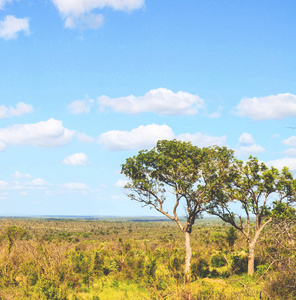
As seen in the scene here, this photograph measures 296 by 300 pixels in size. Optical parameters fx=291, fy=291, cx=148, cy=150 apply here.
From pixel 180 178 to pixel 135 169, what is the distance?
4151 millimetres

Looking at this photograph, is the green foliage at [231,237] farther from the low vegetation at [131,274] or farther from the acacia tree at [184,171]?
the acacia tree at [184,171]

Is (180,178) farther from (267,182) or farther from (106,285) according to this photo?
(106,285)

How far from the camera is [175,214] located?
85.4 feet

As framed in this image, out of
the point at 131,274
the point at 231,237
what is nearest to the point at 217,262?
the point at 231,237

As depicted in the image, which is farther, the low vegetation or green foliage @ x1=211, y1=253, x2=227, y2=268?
green foliage @ x1=211, y1=253, x2=227, y2=268

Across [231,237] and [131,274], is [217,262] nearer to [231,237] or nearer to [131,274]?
[231,237]

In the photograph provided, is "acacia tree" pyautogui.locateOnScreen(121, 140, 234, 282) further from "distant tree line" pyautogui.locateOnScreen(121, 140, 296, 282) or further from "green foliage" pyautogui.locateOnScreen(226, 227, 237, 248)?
"green foliage" pyautogui.locateOnScreen(226, 227, 237, 248)

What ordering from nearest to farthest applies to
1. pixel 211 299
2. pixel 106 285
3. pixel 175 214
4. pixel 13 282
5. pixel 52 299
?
pixel 211 299 < pixel 52 299 < pixel 13 282 < pixel 106 285 < pixel 175 214

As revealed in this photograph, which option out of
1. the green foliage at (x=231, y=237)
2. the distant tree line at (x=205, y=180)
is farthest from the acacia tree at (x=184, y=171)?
the green foliage at (x=231, y=237)

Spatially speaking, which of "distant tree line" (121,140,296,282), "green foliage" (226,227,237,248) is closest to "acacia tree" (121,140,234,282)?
"distant tree line" (121,140,296,282)

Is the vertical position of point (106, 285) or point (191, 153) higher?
point (191, 153)

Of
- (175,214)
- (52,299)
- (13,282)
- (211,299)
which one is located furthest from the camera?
(175,214)

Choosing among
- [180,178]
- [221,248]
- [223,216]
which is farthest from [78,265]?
[221,248]

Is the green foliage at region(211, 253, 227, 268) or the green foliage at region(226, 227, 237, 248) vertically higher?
the green foliage at region(226, 227, 237, 248)
